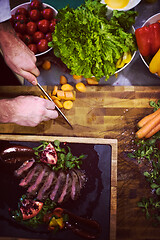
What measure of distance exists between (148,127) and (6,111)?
1.12 metres

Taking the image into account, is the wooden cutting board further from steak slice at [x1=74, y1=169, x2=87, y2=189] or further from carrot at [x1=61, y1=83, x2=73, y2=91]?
steak slice at [x1=74, y1=169, x2=87, y2=189]

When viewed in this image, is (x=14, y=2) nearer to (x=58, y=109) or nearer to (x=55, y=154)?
(x=58, y=109)

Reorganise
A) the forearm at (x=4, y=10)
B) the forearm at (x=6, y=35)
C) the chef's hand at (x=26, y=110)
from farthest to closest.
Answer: the chef's hand at (x=26, y=110) < the forearm at (x=6, y=35) < the forearm at (x=4, y=10)

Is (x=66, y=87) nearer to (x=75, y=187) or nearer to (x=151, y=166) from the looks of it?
(x=75, y=187)

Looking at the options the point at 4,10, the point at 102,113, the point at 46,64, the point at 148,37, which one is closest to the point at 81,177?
the point at 102,113

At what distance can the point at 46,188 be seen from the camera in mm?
1881

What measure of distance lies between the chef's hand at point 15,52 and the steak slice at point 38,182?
28.5 inches

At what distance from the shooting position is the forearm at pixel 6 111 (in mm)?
1813

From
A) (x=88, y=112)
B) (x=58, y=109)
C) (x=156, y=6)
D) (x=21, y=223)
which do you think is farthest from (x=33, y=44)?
(x=21, y=223)

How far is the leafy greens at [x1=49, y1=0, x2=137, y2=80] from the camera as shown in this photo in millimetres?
1741

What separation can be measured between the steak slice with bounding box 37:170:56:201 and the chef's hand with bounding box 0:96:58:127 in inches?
17.9

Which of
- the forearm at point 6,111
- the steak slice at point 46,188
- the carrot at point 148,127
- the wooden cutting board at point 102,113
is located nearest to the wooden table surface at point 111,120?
the wooden cutting board at point 102,113

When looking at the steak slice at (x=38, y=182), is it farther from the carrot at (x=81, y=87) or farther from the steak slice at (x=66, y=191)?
the carrot at (x=81, y=87)

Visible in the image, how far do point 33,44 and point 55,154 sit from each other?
0.96 meters
